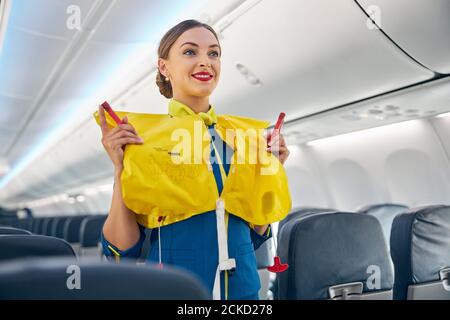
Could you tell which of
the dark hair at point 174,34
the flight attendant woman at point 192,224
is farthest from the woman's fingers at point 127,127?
the dark hair at point 174,34

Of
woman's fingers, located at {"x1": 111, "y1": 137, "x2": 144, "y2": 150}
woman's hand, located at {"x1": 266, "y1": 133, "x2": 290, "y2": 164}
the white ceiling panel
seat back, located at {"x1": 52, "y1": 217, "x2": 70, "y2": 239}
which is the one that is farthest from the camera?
seat back, located at {"x1": 52, "y1": 217, "x2": 70, "y2": 239}

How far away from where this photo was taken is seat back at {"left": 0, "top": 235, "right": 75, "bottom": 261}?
147 cm

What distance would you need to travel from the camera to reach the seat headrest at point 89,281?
773 mm

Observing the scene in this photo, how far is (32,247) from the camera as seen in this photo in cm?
151

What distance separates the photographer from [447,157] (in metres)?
4.46

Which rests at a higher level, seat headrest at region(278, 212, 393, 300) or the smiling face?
the smiling face

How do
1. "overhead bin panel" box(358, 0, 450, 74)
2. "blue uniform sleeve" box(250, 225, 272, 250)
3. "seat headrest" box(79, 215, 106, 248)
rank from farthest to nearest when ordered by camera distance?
"seat headrest" box(79, 215, 106, 248), "overhead bin panel" box(358, 0, 450, 74), "blue uniform sleeve" box(250, 225, 272, 250)

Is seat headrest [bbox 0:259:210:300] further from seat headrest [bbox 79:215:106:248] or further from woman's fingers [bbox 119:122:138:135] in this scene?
seat headrest [bbox 79:215:106:248]

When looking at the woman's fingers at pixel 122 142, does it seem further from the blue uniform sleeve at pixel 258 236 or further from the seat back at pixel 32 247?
the blue uniform sleeve at pixel 258 236

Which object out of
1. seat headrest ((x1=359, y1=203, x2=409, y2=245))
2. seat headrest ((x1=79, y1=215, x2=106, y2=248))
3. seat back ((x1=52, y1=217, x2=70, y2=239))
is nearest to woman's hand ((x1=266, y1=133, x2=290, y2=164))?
seat headrest ((x1=359, y1=203, x2=409, y2=245))

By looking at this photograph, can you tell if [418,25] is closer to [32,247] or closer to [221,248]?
[221,248]

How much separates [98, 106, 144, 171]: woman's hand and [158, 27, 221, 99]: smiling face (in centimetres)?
26

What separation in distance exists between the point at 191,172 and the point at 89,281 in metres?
0.69
